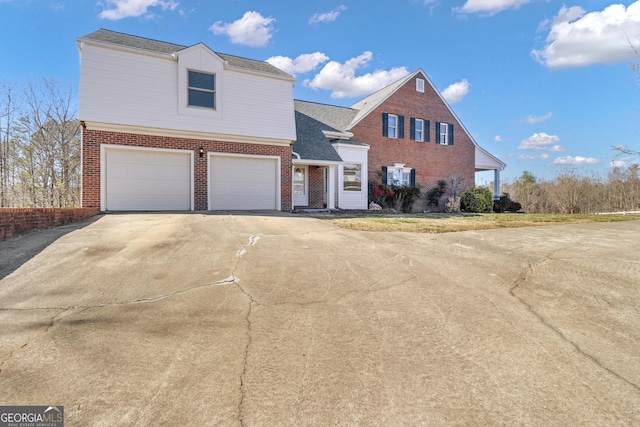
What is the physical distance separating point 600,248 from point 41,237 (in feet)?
35.5

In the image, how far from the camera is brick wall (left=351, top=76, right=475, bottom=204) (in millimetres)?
19781

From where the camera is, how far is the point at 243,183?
13.4 m

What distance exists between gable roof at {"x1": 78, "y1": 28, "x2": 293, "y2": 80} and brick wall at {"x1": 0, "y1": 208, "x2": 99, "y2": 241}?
6.38 m

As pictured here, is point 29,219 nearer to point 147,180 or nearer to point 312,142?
point 147,180

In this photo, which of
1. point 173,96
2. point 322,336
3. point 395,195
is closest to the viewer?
point 322,336

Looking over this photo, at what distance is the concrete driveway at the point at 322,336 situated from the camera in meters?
2.25

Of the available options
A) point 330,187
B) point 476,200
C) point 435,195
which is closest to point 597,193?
point 476,200

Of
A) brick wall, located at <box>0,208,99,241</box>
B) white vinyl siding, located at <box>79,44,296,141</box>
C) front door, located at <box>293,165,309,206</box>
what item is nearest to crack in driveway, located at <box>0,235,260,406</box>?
brick wall, located at <box>0,208,99,241</box>

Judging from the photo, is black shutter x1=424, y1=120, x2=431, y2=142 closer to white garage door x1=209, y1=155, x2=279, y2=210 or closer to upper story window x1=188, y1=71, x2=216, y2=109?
white garage door x1=209, y1=155, x2=279, y2=210

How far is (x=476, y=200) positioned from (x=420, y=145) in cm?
479

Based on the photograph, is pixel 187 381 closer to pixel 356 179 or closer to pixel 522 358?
pixel 522 358

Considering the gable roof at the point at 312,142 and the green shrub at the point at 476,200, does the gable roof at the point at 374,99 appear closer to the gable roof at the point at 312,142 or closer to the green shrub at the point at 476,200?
the gable roof at the point at 312,142

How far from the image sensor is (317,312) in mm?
3645

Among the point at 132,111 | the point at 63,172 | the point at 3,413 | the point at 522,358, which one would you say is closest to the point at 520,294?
the point at 522,358
